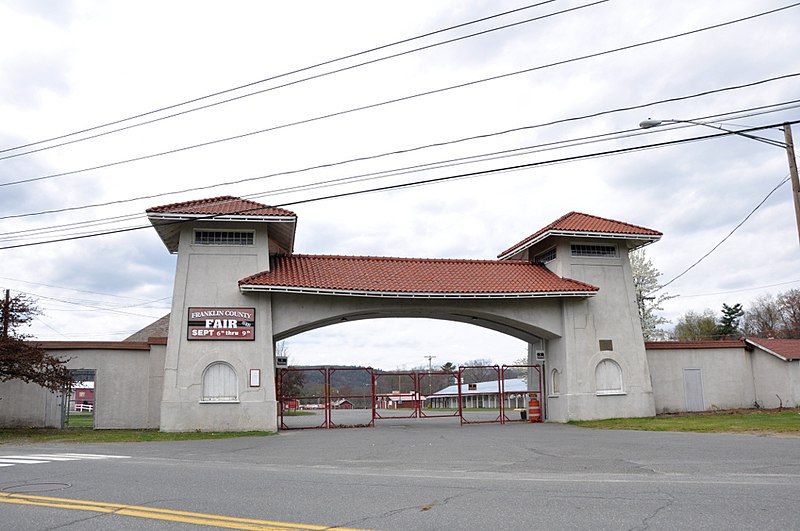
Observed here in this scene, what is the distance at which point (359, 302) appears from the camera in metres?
26.4

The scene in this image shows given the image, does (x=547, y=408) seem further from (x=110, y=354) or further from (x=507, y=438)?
(x=110, y=354)

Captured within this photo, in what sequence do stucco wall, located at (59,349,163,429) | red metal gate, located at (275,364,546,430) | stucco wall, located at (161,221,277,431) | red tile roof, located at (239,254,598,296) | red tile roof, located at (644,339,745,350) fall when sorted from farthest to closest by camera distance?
red tile roof, located at (644,339,745,350) → red metal gate, located at (275,364,546,430) → stucco wall, located at (59,349,163,429) → red tile roof, located at (239,254,598,296) → stucco wall, located at (161,221,277,431)

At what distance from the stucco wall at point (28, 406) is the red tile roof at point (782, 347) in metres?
28.7

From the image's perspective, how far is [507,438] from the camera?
1989cm

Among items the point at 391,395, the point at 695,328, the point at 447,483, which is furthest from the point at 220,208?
the point at 695,328

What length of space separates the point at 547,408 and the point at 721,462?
1636 centimetres

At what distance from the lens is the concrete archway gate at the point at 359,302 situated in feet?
80.2

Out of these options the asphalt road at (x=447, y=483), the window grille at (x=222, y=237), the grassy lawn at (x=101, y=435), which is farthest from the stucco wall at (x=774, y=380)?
the window grille at (x=222, y=237)

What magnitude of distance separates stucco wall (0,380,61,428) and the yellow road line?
18855 mm

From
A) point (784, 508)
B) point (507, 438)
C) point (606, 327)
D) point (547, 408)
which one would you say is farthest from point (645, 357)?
point (784, 508)

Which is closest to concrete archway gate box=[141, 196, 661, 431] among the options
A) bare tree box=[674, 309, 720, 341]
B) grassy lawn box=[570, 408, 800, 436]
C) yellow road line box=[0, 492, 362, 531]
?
grassy lawn box=[570, 408, 800, 436]

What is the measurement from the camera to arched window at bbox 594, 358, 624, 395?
89.4ft

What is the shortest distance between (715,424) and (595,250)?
29.8ft

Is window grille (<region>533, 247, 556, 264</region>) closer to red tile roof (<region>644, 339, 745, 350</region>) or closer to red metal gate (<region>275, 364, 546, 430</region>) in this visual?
red metal gate (<region>275, 364, 546, 430</region>)
